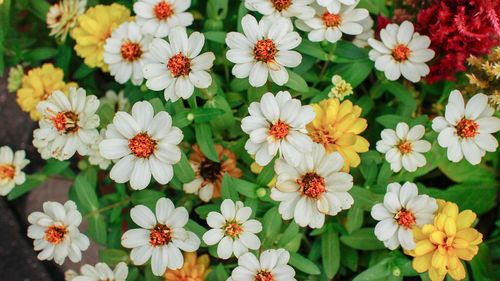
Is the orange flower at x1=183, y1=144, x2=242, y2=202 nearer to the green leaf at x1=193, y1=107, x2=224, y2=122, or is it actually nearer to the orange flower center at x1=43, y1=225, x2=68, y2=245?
the green leaf at x1=193, y1=107, x2=224, y2=122

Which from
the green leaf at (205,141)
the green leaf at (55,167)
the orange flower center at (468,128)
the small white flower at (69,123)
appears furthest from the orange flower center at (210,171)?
the orange flower center at (468,128)

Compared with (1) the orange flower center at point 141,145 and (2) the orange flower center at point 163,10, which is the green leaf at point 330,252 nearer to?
(1) the orange flower center at point 141,145

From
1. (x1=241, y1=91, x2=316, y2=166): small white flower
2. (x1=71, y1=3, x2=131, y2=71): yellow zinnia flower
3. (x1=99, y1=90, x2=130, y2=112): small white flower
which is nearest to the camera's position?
(x1=241, y1=91, x2=316, y2=166): small white flower

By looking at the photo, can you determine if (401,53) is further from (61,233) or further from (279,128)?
(61,233)

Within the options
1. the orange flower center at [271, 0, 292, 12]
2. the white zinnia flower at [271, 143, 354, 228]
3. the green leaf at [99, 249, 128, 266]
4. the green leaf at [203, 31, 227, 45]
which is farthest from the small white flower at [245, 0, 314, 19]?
the green leaf at [99, 249, 128, 266]

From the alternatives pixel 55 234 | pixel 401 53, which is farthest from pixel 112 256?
pixel 401 53

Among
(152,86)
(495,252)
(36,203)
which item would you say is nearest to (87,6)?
(152,86)
